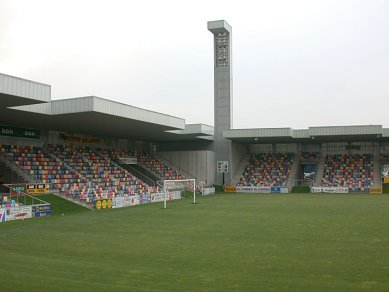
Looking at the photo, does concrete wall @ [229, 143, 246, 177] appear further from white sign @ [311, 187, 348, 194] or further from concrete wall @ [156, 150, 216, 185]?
white sign @ [311, 187, 348, 194]

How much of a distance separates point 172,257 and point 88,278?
3.16 meters

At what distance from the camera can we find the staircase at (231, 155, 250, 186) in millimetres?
52228

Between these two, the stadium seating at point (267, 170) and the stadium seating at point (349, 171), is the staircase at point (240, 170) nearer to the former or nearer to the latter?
the stadium seating at point (267, 170)

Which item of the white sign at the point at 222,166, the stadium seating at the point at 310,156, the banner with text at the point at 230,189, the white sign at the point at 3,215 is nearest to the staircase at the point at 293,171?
the stadium seating at the point at 310,156

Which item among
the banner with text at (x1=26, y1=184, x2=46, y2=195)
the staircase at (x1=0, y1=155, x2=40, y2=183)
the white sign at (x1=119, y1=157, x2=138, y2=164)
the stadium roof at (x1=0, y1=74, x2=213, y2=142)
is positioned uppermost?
the stadium roof at (x1=0, y1=74, x2=213, y2=142)

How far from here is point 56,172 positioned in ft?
113

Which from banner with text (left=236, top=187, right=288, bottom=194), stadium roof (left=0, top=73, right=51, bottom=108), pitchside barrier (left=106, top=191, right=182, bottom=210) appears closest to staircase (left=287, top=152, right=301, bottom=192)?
banner with text (left=236, top=187, right=288, bottom=194)

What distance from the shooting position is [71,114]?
29.2 m

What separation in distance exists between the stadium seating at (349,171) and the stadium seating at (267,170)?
488 centimetres

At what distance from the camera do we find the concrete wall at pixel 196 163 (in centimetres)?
5288

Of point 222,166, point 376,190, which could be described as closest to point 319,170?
point 376,190

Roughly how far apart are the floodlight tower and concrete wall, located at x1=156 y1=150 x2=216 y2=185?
167 cm

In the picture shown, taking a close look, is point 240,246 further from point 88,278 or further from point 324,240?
point 88,278

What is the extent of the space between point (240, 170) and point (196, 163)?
607cm
